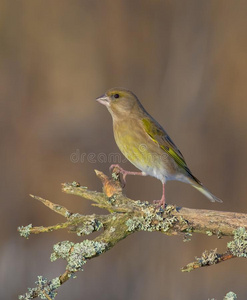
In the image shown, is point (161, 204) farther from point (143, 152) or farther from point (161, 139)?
point (161, 139)

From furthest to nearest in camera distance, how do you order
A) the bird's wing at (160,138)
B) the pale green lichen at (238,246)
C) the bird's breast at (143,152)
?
1. the bird's wing at (160,138)
2. the bird's breast at (143,152)
3. the pale green lichen at (238,246)

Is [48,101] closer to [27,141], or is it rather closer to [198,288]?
[27,141]

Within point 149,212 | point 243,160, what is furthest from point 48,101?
point 149,212

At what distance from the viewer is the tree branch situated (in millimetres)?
3846

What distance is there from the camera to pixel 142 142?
6039mm

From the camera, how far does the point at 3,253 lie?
8203 mm

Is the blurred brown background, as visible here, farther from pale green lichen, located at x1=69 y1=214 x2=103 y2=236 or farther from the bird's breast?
pale green lichen, located at x1=69 y1=214 x2=103 y2=236

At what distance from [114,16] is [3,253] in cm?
383

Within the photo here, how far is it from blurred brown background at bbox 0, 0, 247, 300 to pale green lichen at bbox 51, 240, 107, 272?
167 inches

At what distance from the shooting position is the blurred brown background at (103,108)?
843 cm

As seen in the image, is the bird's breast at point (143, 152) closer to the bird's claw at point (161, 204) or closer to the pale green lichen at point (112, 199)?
the bird's claw at point (161, 204)

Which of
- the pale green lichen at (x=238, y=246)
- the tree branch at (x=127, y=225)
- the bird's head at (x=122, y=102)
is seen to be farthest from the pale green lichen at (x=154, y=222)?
the bird's head at (x=122, y=102)

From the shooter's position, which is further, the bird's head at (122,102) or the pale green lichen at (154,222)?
the bird's head at (122,102)

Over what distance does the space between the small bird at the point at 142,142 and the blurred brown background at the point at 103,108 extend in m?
2.00
